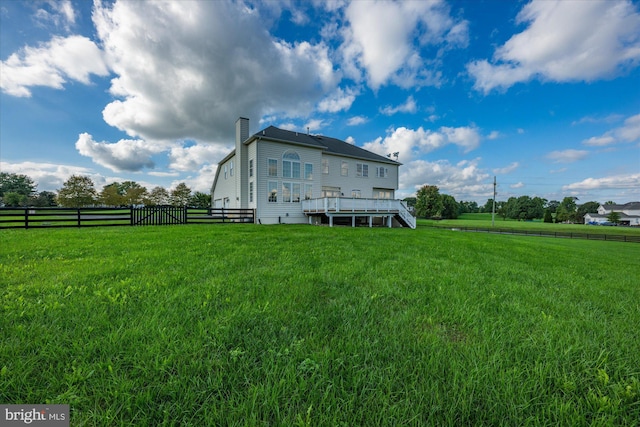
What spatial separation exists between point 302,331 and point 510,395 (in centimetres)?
153

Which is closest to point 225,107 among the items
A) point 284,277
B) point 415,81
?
point 415,81

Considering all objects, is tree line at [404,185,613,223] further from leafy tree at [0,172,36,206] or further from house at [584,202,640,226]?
leafy tree at [0,172,36,206]

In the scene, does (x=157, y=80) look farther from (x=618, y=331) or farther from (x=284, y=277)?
(x=618, y=331)

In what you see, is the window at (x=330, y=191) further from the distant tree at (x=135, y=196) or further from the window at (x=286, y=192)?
the distant tree at (x=135, y=196)

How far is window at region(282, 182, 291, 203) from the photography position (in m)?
18.2

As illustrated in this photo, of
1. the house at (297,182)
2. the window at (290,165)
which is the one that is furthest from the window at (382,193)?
the window at (290,165)

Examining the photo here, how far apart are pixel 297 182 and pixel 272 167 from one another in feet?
7.69

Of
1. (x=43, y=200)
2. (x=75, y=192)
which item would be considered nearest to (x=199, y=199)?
(x=75, y=192)

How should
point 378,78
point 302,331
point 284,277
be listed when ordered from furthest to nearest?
point 378,78
point 284,277
point 302,331

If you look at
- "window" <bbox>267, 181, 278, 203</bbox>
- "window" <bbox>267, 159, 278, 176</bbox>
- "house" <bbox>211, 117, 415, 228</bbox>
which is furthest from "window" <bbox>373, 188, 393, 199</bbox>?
"window" <bbox>267, 159, 278, 176</bbox>

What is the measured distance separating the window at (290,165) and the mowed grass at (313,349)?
15.1 meters

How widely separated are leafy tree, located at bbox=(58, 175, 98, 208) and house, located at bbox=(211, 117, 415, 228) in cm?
3573

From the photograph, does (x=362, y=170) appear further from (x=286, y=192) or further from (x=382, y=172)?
(x=286, y=192)

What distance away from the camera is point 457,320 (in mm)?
2424
